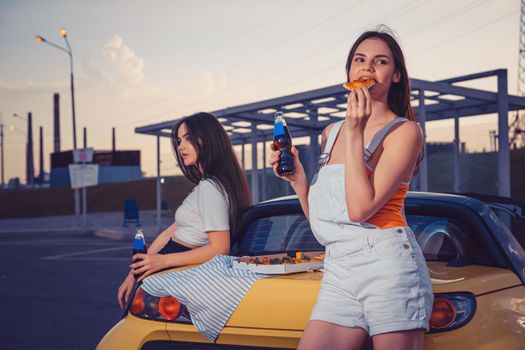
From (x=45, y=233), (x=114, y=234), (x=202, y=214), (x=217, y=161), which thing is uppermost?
(x=217, y=161)

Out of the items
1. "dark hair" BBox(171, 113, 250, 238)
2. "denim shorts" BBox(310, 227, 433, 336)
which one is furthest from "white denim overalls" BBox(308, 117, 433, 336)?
Answer: "dark hair" BBox(171, 113, 250, 238)

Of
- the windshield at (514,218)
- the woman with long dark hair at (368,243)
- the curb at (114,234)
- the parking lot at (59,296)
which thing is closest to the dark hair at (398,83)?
the woman with long dark hair at (368,243)

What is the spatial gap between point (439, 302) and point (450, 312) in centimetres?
5

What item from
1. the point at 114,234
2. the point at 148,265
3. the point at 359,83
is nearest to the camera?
the point at 359,83

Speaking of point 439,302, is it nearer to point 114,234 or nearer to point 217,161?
point 217,161

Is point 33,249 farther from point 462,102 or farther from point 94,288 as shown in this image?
point 462,102

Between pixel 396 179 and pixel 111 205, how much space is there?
60.6m

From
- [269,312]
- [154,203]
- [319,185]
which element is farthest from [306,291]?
[154,203]

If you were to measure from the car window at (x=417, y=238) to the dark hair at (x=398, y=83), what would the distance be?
0.90 metres

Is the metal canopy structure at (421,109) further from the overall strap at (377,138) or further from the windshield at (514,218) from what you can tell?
the overall strap at (377,138)

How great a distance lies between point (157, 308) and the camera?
287cm

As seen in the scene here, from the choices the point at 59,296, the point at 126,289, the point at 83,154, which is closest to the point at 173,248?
the point at 126,289

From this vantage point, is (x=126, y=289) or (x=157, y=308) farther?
(x=126, y=289)

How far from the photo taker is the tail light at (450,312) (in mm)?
2518
